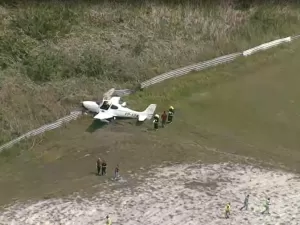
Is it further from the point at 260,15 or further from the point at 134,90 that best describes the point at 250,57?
the point at 134,90

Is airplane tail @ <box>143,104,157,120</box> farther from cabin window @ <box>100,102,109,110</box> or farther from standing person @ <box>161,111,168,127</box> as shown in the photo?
cabin window @ <box>100,102,109,110</box>

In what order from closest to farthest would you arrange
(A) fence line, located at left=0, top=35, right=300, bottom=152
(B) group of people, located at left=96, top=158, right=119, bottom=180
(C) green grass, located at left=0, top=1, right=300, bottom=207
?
(B) group of people, located at left=96, top=158, right=119, bottom=180, (C) green grass, located at left=0, top=1, right=300, bottom=207, (A) fence line, located at left=0, top=35, right=300, bottom=152

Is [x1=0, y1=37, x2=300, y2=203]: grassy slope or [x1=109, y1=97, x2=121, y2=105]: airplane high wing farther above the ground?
[x1=109, y1=97, x2=121, y2=105]: airplane high wing

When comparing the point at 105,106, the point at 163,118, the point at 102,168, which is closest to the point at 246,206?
the point at 102,168

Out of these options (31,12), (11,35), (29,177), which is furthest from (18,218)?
(31,12)

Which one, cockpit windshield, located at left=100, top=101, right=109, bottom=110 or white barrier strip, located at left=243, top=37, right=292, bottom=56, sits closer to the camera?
cockpit windshield, located at left=100, top=101, right=109, bottom=110

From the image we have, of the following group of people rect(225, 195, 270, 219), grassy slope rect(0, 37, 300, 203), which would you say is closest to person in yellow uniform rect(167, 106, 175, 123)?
grassy slope rect(0, 37, 300, 203)

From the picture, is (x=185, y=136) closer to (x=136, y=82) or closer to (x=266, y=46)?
(x=136, y=82)
